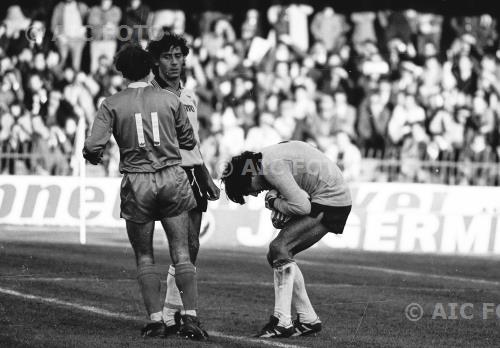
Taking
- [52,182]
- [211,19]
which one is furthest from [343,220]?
[211,19]

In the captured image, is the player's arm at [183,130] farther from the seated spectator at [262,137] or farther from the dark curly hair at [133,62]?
the seated spectator at [262,137]

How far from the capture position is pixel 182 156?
360 inches

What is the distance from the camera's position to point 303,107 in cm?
2098

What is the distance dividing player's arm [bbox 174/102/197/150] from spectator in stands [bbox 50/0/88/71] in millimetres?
14803

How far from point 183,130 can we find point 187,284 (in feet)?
3.68

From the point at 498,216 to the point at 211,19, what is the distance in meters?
9.06

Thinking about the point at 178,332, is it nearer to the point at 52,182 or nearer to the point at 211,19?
the point at 52,182

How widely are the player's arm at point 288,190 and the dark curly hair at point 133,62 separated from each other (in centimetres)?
118

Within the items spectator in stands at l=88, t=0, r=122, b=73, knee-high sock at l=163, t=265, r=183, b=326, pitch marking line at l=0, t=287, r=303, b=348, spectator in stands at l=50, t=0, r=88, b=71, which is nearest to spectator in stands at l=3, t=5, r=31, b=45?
spectator in stands at l=50, t=0, r=88, b=71

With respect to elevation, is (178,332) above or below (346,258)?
above

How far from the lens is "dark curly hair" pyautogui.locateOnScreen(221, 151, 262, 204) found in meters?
8.84

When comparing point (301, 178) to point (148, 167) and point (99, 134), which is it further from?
point (99, 134)

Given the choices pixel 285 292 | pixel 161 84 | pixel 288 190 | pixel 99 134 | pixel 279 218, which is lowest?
pixel 285 292

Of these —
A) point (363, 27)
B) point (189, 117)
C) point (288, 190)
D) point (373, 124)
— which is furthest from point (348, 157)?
point (288, 190)
